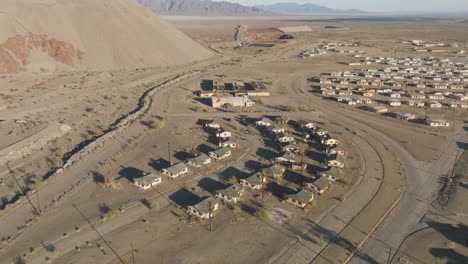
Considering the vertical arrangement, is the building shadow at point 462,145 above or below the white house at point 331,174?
below

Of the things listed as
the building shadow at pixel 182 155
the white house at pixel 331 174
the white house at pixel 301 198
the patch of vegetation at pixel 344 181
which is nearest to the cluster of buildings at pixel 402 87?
the patch of vegetation at pixel 344 181

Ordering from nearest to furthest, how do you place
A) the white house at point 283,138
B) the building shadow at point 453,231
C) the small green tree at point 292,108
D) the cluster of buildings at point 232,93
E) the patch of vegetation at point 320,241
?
the patch of vegetation at point 320,241
the building shadow at point 453,231
the white house at point 283,138
the small green tree at point 292,108
the cluster of buildings at point 232,93

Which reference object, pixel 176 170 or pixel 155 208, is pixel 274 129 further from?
pixel 155 208

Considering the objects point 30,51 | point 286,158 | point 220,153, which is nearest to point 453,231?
point 286,158

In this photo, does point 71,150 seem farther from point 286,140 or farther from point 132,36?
point 132,36

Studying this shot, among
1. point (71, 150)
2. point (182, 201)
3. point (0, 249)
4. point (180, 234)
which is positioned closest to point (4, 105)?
point (71, 150)

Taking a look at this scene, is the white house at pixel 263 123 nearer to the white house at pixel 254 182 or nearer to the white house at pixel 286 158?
the white house at pixel 286 158
